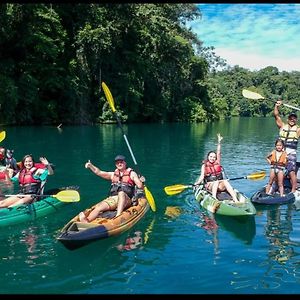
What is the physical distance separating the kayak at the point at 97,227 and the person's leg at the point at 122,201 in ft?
0.24

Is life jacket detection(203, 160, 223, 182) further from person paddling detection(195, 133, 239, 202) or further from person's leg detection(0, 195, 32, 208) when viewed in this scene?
person's leg detection(0, 195, 32, 208)

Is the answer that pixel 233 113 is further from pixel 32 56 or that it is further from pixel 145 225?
pixel 145 225

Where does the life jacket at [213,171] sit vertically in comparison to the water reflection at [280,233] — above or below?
above

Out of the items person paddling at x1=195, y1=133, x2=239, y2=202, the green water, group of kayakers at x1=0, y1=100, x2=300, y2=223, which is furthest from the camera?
person paddling at x1=195, y1=133, x2=239, y2=202

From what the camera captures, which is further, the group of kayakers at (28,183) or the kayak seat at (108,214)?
the group of kayakers at (28,183)

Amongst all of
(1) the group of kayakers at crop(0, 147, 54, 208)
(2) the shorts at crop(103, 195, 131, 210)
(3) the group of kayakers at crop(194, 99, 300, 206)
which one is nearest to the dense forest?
(1) the group of kayakers at crop(0, 147, 54, 208)

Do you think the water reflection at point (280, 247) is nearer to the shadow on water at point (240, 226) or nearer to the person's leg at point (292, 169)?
the shadow on water at point (240, 226)

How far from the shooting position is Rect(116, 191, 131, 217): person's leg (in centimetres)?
728

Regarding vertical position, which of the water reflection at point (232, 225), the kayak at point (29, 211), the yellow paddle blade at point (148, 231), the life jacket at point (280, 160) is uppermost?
the life jacket at point (280, 160)

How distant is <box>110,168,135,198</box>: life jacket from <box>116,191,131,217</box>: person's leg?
0.16m

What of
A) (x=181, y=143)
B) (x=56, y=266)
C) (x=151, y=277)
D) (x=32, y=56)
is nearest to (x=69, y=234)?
(x=56, y=266)

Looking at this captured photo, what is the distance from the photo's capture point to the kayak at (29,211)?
756 cm

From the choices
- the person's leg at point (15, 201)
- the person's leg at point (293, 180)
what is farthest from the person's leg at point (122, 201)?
the person's leg at point (293, 180)

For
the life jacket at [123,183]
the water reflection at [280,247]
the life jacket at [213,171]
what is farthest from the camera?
the life jacket at [213,171]
